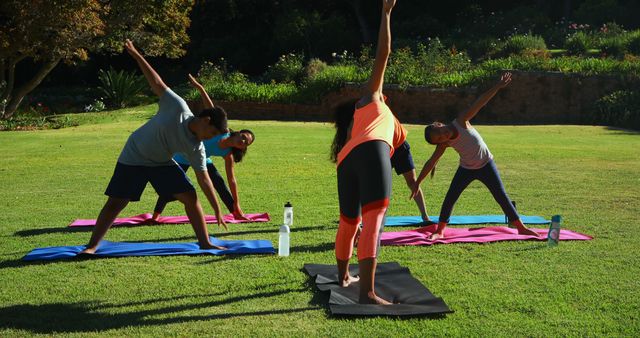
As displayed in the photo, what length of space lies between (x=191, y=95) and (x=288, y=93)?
3306 mm

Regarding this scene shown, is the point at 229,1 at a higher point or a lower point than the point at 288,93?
higher

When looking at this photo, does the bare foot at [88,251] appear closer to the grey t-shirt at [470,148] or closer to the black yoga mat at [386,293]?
the black yoga mat at [386,293]

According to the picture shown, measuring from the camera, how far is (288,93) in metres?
28.1

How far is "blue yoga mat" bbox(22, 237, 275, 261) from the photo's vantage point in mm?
8367

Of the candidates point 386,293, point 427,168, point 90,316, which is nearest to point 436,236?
point 427,168

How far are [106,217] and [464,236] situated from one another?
402cm

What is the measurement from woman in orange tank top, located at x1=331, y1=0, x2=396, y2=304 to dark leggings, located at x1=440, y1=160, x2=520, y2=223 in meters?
2.84

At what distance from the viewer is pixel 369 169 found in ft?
21.9

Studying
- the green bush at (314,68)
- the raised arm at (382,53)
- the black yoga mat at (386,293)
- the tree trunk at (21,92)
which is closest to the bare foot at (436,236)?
the black yoga mat at (386,293)

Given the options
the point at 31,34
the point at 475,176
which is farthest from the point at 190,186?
the point at 31,34

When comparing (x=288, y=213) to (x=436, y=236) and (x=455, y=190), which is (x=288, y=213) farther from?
(x=455, y=190)

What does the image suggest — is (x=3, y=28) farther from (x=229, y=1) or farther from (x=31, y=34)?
(x=229, y=1)

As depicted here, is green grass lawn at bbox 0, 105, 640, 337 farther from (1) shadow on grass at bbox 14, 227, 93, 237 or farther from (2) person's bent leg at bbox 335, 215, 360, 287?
(2) person's bent leg at bbox 335, 215, 360, 287

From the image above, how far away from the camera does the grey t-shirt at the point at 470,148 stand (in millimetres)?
9547
